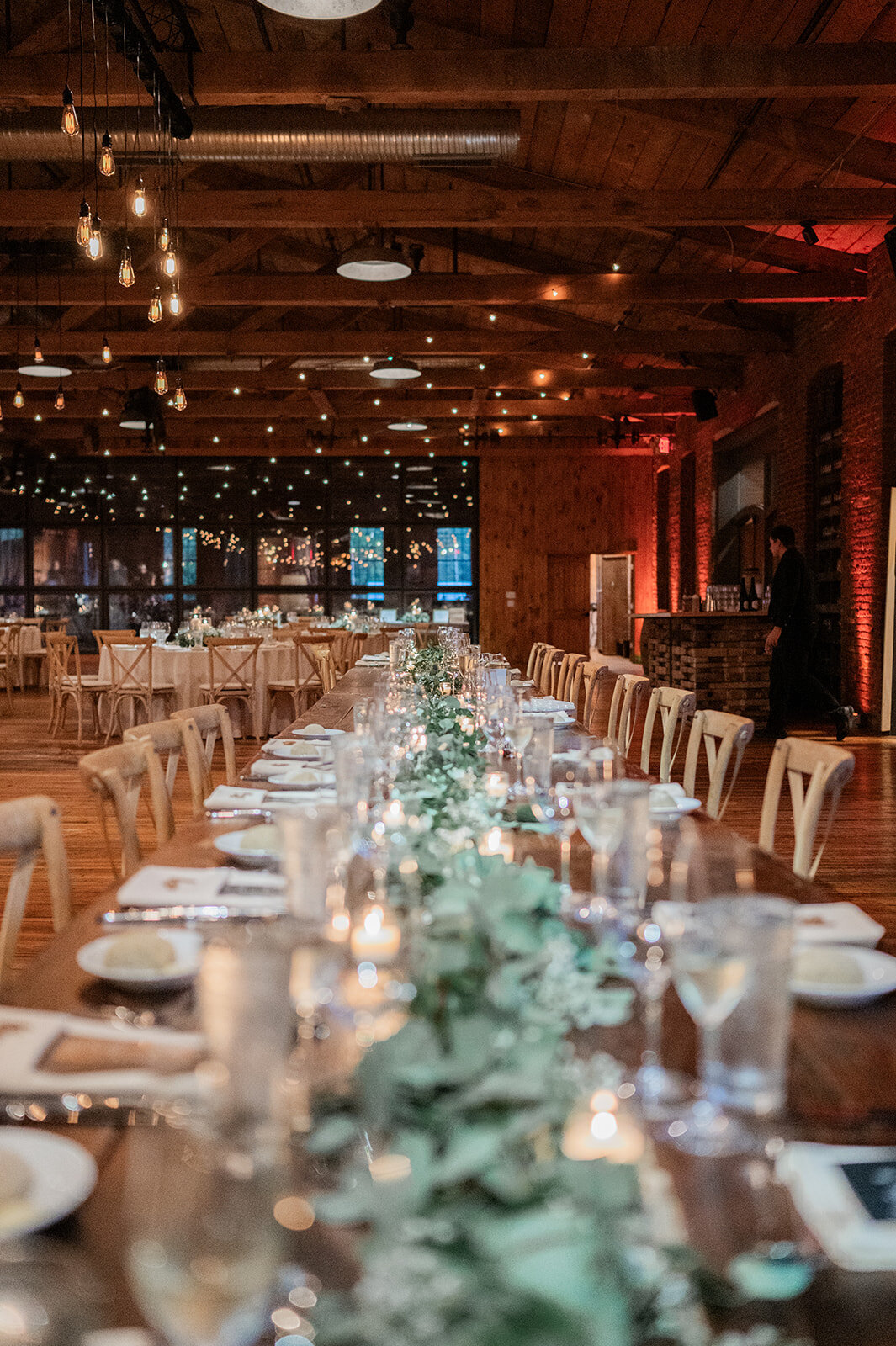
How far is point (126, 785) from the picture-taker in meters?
2.61

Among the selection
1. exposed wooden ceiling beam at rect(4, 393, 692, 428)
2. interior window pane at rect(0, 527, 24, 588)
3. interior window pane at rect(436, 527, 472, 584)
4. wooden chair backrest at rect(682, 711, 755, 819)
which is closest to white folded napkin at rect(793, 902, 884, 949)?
wooden chair backrest at rect(682, 711, 755, 819)

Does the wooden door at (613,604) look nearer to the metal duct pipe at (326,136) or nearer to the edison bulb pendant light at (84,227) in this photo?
the metal duct pipe at (326,136)

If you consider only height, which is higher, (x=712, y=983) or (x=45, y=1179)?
(x=712, y=983)

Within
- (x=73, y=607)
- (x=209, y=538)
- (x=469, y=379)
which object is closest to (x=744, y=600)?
(x=469, y=379)

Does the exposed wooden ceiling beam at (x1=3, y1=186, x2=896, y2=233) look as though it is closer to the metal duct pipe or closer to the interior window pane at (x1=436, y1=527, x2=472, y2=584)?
the metal duct pipe

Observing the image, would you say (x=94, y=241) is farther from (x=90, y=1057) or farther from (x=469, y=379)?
(x=469, y=379)

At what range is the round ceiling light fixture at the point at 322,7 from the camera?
3.87m

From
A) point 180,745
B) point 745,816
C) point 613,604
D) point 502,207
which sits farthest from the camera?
point 613,604

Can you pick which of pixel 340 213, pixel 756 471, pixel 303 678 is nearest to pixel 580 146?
pixel 340 213

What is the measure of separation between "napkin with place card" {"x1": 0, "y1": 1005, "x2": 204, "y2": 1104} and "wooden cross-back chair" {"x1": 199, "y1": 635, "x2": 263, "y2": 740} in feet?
25.0

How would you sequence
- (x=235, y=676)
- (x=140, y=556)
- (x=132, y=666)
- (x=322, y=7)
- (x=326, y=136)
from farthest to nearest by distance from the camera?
(x=140, y=556) < (x=235, y=676) < (x=132, y=666) < (x=326, y=136) < (x=322, y=7)

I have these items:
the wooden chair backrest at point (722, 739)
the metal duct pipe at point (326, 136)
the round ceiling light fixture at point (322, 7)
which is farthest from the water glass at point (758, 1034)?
the metal duct pipe at point (326, 136)

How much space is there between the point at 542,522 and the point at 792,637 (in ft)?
29.5

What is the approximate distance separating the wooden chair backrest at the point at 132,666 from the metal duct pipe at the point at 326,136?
146 inches
